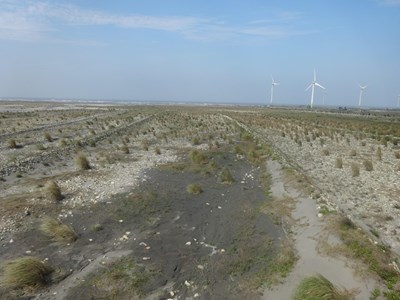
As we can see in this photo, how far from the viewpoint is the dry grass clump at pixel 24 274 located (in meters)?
10.2

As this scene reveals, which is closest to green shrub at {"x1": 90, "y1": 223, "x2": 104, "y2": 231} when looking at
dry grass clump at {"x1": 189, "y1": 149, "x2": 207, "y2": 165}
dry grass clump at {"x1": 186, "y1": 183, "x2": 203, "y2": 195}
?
dry grass clump at {"x1": 186, "y1": 183, "x2": 203, "y2": 195}

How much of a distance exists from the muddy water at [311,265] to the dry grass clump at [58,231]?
696 centimetres

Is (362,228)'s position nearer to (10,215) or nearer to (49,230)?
(49,230)

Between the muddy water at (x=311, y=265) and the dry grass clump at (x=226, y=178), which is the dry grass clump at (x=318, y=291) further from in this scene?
the dry grass clump at (x=226, y=178)

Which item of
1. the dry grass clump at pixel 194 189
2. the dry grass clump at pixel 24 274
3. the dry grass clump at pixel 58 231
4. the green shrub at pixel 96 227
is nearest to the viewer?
the dry grass clump at pixel 24 274

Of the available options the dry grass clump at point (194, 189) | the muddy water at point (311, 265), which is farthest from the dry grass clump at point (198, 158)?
the muddy water at point (311, 265)

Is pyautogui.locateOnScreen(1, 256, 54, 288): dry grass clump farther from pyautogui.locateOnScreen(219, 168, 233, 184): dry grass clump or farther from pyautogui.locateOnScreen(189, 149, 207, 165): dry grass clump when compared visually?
pyautogui.locateOnScreen(189, 149, 207, 165): dry grass clump

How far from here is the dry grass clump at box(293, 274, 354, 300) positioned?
9.02 m

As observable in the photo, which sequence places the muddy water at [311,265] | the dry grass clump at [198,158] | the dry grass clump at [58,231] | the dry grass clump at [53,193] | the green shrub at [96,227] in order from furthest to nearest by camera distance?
the dry grass clump at [198,158], the dry grass clump at [53,193], the green shrub at [96,227], the dry grass clump at [58,231], the muddy water at [311,265]

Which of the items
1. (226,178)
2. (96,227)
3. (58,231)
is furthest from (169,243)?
(226,178)

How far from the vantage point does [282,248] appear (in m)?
12.8

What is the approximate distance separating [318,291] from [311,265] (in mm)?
2195

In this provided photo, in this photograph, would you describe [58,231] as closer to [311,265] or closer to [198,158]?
[311,265]

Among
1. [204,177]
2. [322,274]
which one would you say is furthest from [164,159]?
[322,274]
